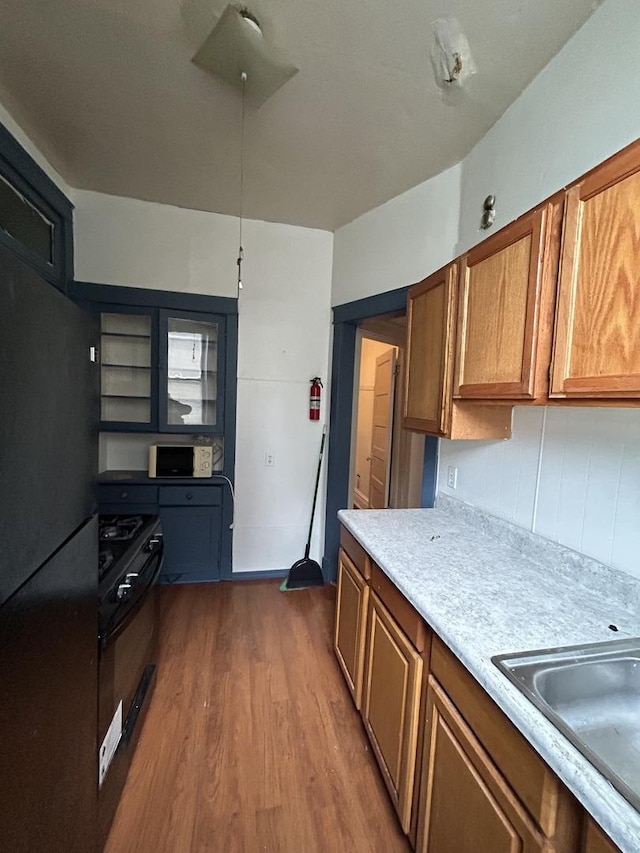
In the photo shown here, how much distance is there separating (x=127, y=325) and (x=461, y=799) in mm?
3222

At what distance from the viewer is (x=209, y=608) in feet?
8.60

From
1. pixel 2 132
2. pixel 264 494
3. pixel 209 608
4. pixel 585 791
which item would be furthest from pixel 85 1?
pixel 209 608

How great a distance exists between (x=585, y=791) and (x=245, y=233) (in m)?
3.27

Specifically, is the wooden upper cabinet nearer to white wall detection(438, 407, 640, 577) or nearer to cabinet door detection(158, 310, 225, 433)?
white wall detection(438, 407, 640, 577)

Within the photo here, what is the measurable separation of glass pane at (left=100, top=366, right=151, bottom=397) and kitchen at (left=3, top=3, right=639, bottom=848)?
66 centimetres

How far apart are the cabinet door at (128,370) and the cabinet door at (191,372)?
3.9 inches

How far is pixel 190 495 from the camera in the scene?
9.37 feet

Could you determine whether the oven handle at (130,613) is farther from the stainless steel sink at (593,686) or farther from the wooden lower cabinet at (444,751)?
the stainless steel sink at (593,686)

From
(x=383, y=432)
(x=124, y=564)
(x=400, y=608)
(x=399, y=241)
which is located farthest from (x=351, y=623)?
(x=383, y=432)

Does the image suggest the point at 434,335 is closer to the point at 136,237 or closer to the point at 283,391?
the point at 283,391

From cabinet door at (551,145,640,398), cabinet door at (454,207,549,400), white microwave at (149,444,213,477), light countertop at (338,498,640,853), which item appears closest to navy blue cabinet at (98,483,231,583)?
white microwave at (149,444,213,477)

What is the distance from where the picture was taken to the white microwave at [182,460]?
2828mm

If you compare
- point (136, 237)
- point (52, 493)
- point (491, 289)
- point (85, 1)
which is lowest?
point (52, 493)

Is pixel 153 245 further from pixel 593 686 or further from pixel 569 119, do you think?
pixel 593 686
